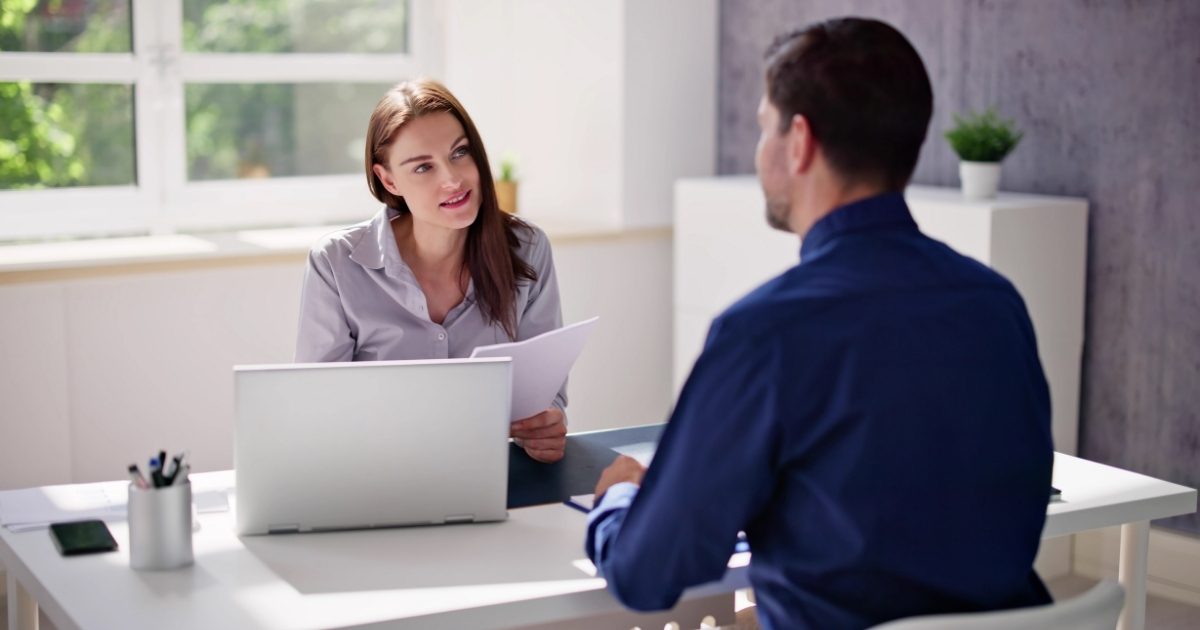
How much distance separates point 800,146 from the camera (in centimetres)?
147

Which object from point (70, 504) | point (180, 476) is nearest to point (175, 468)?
point (180, 476)

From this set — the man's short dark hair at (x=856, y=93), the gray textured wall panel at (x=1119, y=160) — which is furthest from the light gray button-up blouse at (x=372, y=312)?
the gray textured wall panel at (x=1119, y=160)

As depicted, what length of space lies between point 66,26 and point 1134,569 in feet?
11.5

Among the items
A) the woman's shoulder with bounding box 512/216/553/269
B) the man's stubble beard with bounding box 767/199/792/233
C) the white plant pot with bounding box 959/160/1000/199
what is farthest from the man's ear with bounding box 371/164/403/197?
the white plant pot with bounding box 959/160/1000/199

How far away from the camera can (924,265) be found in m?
1.48

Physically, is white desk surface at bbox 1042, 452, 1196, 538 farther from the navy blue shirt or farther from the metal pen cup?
the metal pen cup

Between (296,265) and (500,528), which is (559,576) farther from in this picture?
(296,265)

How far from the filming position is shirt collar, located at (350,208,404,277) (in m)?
2.55

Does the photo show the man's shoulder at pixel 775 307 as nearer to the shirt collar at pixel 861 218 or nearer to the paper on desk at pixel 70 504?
the shirt collar at pixel 861 218

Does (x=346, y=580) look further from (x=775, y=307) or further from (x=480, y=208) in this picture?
(x=480, y=208)

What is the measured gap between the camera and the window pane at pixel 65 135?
4094 mm

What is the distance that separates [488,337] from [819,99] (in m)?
1.31

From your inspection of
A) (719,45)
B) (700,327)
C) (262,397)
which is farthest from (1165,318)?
(262,397)

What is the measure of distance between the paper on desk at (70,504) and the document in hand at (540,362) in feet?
1.58
